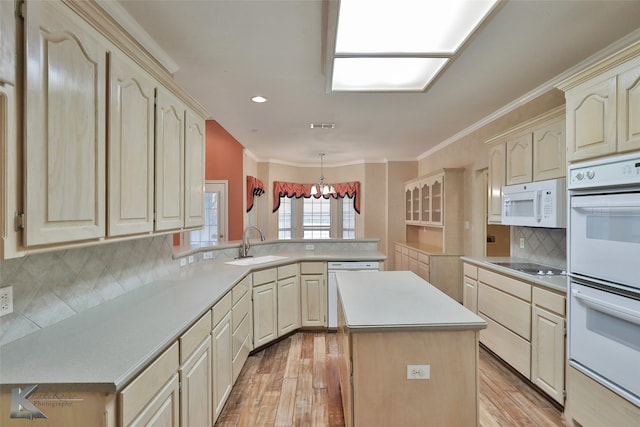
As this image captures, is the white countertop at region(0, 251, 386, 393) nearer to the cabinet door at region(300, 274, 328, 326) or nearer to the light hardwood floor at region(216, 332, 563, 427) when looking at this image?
the light hardwood floor at region(216, 332, 563, 427)

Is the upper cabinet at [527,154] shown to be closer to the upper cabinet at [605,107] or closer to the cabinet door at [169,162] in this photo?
the upper cabinet at [605,107]

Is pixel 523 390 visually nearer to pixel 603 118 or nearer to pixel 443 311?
pixel 443 311

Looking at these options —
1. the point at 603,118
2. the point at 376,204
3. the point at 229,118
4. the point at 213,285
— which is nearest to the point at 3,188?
the point at 213,285

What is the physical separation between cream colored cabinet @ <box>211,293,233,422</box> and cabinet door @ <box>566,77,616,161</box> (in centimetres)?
251

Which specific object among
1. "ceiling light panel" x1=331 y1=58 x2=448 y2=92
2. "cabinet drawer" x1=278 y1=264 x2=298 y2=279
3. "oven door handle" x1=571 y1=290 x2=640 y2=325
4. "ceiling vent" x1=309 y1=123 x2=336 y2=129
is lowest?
"cabinet drawer" x1=278 y1=264 x2=298 y2=279

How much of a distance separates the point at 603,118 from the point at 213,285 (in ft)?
8.90

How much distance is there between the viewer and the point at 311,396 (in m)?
2.30

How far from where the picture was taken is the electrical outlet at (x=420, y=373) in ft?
4.62

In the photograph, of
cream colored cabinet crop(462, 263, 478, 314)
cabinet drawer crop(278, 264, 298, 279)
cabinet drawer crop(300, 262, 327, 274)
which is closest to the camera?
cream colored cabinet crop(462, 263, 478, 314)

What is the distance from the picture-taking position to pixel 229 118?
380 centimetres

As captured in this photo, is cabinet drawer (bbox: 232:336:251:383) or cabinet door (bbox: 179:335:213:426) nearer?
cabinet door (bbox: 179:335:213:426)

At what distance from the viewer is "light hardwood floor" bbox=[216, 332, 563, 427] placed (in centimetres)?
203

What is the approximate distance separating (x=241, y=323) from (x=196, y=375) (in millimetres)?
953

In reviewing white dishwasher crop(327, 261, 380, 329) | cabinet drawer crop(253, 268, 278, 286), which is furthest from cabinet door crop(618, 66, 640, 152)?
cabinet drawer crop(253, 268, 278, 286)
